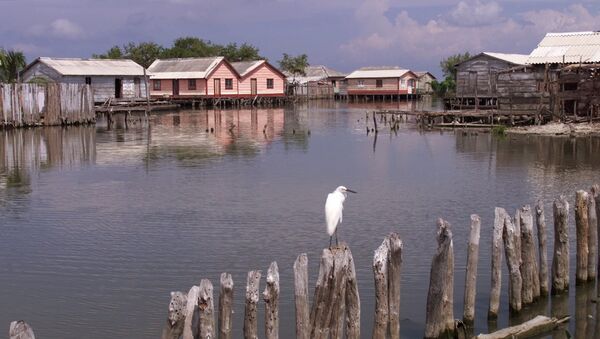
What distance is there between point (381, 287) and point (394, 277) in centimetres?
34

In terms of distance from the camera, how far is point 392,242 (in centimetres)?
985

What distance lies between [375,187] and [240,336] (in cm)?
1353

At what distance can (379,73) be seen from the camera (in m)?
102

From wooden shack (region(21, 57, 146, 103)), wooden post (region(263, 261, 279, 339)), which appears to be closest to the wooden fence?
wooden shack (region(21, 57, 146, 103))

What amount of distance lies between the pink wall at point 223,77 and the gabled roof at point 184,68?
87 centimetres

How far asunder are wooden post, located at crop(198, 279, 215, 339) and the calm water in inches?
135

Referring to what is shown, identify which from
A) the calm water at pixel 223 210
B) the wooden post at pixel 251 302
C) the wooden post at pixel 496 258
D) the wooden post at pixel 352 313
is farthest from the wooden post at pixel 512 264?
the wooden post at pixel 251 302

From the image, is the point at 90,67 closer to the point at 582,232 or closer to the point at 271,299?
the point at 582,232

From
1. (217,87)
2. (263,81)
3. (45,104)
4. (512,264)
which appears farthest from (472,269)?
(263,81)

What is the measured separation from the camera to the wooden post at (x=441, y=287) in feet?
34.1

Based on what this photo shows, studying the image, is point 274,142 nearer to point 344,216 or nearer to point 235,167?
point 235,167

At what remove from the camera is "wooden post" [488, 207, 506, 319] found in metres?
11.2

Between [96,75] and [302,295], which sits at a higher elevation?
[96,75]

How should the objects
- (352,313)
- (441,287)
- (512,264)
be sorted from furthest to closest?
1. (512,264)
2. (441,287)
3. (352,313)
